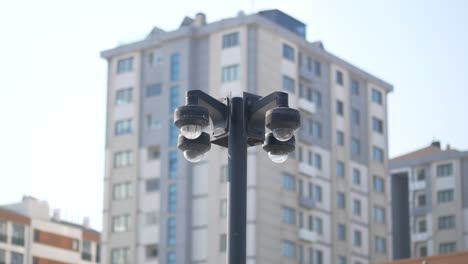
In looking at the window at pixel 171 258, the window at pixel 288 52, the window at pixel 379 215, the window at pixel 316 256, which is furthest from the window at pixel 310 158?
the window at pixel 171 258

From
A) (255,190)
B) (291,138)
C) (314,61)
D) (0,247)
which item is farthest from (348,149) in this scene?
(291,138)

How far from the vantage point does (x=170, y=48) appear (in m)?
93.0

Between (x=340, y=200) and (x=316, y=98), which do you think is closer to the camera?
(x=316, y=98)

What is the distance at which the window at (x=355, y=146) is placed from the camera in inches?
3905

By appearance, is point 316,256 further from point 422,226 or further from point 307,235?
point 422,226

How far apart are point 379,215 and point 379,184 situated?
2.97m

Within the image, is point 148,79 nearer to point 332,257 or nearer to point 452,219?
point 332,257

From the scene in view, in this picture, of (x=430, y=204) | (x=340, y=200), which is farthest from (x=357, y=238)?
(x=430, y=204)

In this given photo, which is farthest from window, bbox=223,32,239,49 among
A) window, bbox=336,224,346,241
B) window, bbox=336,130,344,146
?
window, bbox=336,224,346,241

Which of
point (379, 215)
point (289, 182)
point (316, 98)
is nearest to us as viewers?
point (289, 182)

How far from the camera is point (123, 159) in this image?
93750 millimetres

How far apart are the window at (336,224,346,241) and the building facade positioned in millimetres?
38746

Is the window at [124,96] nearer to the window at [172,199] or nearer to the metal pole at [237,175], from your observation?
the window at [172,199]

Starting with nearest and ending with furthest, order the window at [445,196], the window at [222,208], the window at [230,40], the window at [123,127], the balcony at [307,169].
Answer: the window at [222,208]
the window at [230,40]
the balcony at [307,169]
the window at [123,127]
the window at [445,196]
